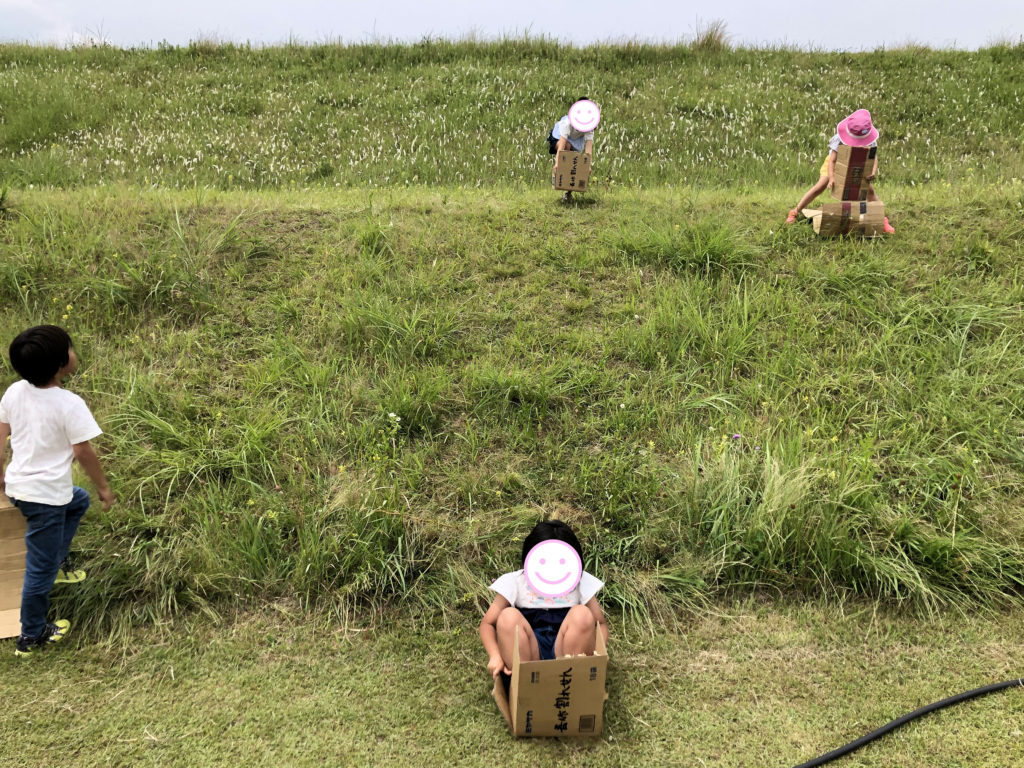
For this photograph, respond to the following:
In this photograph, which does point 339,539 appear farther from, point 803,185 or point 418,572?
point 803,185

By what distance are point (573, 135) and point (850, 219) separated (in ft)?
8.31

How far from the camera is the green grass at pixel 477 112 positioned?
9.00 metres

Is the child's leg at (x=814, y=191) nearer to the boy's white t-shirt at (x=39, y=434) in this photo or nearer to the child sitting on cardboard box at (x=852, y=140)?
the child sitting on cardboard box at (x=852, y=140)

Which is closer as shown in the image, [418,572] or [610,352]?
[418,572]

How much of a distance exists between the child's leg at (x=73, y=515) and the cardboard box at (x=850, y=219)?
5779 mm

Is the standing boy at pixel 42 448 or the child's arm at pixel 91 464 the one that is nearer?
the standing boy at pixel 42 448

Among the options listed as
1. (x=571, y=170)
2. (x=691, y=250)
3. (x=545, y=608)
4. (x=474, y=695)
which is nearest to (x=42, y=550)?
(x=474, y=695)

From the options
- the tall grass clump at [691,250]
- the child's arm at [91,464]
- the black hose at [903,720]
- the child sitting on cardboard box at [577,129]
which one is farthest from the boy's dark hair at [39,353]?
the child sitting on cardboard box at [577,129]

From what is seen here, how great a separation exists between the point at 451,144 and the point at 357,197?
3273 millimetres

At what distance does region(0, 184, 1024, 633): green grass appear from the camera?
3.69m

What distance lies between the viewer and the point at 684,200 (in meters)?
6.93

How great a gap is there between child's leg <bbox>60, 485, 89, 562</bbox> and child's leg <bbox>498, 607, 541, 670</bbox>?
2051 millimetres

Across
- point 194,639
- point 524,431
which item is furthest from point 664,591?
point 194,639

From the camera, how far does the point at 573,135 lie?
652cm
